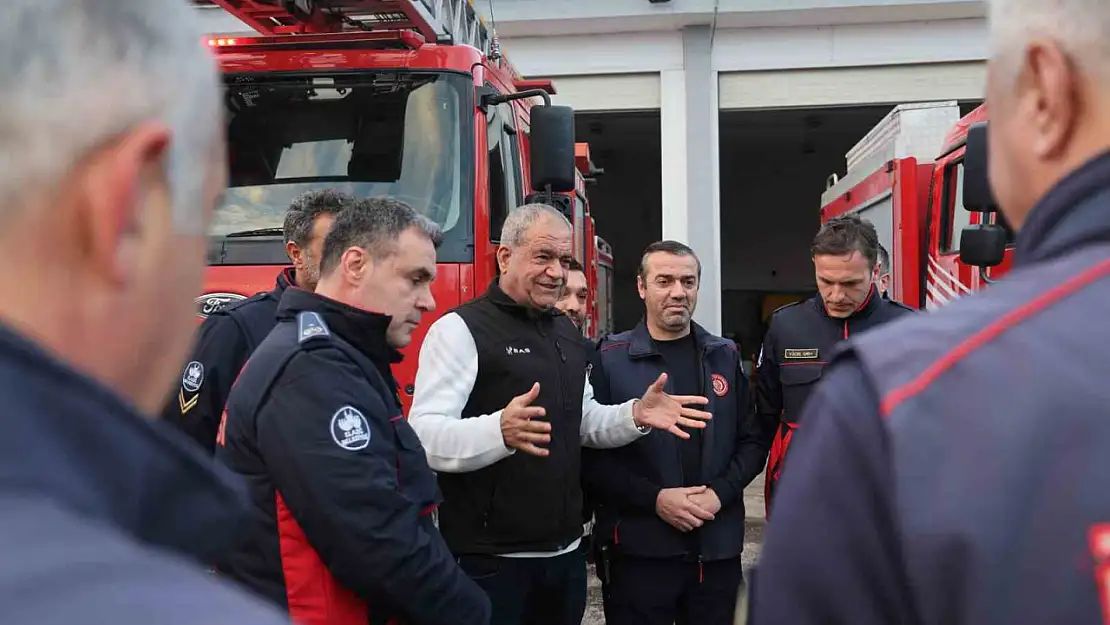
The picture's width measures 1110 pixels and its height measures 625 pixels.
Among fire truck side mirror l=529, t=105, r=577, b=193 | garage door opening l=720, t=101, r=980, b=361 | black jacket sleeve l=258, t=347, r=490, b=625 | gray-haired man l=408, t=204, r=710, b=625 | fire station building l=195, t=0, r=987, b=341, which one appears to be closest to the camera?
black jacket sleeve l=258, t=347, r=490, b=625

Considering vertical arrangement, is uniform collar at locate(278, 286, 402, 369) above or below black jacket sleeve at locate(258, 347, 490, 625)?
above

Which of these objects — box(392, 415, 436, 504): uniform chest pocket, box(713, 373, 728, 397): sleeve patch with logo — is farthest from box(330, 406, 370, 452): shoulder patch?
box(713, 373, 728, 397): sleeve patch with logo

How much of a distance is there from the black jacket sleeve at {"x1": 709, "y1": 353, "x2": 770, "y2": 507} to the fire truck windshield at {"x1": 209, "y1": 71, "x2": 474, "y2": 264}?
1339mm

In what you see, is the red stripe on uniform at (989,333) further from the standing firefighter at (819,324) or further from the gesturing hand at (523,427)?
the standing firefighter at (819,324)

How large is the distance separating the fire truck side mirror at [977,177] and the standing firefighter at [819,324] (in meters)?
1.33

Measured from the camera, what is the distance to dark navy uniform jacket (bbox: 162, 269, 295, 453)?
9.26 ft

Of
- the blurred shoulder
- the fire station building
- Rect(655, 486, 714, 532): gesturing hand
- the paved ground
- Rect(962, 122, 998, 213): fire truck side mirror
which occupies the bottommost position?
the paved ground

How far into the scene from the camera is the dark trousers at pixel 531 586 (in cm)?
298

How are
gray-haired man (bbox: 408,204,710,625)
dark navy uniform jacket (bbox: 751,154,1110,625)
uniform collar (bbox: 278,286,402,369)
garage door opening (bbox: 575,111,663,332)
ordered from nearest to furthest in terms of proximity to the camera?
dark navy uniform jacket (bbox: 751,154,1110,625)
uniform collar (bbox: 278,286,402,369)
gray-haired man (bbox: 408,204,710,625)
garage door opening (bbox: 575,111,663,332)

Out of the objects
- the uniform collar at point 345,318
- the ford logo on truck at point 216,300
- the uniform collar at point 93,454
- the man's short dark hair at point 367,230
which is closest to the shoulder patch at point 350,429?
the uniform collar at point 345,318

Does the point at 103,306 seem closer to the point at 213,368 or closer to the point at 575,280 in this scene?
the point at 213,368

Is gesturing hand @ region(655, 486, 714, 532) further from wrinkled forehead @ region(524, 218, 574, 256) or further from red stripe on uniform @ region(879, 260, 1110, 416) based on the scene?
red stripe on uniform @ region(879, 260, 1110, 416)

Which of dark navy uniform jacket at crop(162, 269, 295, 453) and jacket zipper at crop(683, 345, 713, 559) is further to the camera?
jacket zipper at crop(683, 345, 713, 559)

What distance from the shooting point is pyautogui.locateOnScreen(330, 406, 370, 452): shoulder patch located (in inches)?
76.0
